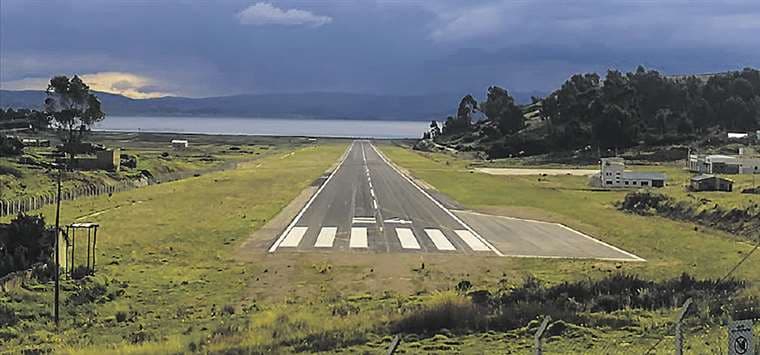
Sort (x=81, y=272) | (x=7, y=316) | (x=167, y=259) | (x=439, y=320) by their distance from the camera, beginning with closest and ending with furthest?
(x=439, y=320)
(x=7, y=316)
(x=81, y=272)
(x=167, y=259)

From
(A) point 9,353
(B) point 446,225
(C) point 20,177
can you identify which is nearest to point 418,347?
(A) point 9,353

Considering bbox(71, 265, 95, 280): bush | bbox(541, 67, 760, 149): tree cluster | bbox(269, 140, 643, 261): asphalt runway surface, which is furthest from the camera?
bbox(541, 67, 760, 149): tree cluster

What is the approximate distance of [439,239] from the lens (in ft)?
135

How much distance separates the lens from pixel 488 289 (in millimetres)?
27047

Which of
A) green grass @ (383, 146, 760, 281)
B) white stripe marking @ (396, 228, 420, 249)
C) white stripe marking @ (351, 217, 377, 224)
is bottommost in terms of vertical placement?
white stripe marking @ (351, 217, 377, 224)

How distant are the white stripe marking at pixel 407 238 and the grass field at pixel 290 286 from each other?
2.92 meters

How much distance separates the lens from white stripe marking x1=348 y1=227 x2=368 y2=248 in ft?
127

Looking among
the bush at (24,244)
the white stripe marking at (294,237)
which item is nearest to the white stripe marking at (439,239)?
the white stripe marking at (294,237)

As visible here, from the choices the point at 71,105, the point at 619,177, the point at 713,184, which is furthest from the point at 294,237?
the point at 71,105

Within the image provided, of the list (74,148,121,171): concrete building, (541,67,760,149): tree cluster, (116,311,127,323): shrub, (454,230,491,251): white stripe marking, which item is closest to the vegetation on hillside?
(541,67,760,149): tree cluster

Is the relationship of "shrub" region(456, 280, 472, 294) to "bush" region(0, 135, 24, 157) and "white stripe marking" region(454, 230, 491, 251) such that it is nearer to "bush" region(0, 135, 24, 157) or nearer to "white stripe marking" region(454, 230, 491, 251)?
"white stripe marking" region(454, 230, 491, 251)

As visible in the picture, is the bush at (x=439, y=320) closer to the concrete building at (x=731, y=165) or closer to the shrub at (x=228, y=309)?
the shrub at (x=228, y=309)

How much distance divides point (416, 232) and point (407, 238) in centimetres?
262

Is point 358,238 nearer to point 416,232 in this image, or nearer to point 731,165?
point 416,232
